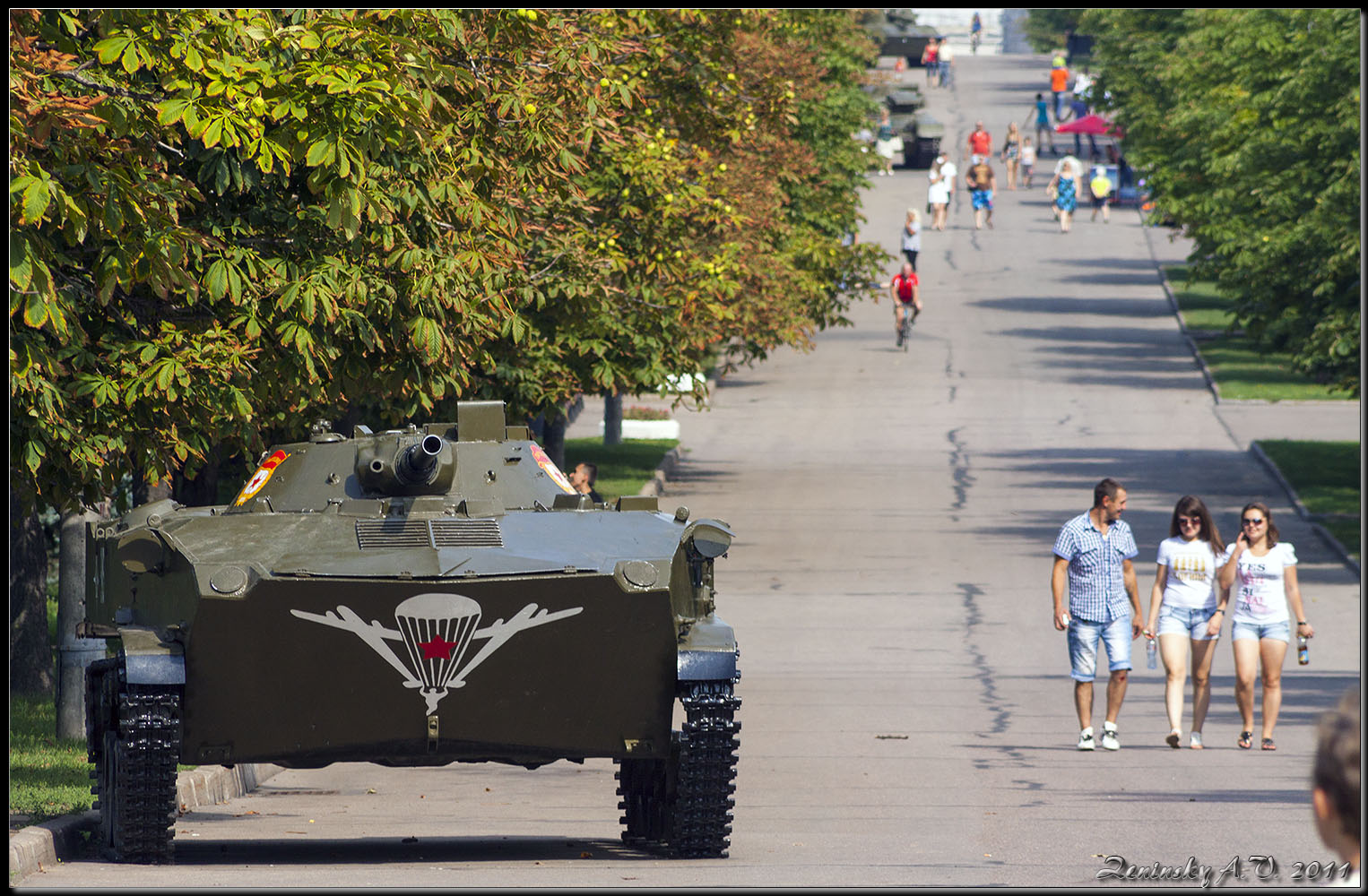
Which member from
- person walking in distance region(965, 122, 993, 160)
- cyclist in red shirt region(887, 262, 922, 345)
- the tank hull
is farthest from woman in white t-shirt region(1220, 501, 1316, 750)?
person walking in distance region(965, 122, 993, 160)

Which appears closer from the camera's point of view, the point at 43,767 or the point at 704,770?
the point at 704,770

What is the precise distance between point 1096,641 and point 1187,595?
72 centimetres

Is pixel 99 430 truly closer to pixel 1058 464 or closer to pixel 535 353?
pixel 535 353

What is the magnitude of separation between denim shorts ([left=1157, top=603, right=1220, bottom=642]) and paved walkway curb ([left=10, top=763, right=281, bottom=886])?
6553 millimetres

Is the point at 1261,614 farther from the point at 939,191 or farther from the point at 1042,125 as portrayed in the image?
the point at 1042,125

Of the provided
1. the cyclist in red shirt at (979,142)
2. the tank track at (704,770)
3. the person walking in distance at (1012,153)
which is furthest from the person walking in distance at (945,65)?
the tank track at (704,770)

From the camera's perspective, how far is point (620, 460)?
112 feet

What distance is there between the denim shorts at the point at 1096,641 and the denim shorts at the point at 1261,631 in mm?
760

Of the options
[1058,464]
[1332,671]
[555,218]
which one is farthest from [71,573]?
[1058,464]

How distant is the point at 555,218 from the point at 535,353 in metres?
1.66

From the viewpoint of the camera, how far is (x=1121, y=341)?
50.6m

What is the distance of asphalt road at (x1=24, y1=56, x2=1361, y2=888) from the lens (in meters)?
10.6

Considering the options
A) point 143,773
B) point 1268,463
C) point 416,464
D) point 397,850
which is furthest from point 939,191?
point 143,773

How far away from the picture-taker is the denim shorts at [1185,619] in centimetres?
1571
